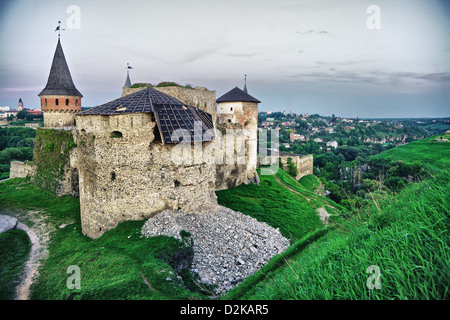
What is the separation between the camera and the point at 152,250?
9.70m

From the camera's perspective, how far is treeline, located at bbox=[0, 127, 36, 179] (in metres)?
43.5

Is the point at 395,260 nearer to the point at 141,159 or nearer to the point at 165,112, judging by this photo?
the point at 141,159

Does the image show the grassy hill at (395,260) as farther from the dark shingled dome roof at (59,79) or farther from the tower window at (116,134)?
the dark shingled dome roof at (59,79)

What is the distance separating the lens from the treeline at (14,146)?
43531mm

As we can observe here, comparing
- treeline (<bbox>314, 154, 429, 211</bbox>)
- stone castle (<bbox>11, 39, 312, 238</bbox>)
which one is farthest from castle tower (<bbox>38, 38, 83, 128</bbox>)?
treeline (<bbox>314, 154, 429, 211</bbox>)

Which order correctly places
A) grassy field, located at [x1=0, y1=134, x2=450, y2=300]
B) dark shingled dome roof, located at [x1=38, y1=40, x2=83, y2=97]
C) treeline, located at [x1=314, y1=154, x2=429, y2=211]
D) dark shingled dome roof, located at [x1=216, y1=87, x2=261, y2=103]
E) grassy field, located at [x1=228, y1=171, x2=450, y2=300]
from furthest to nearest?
treeline, located at [x1=314, y1=154, x2=429, y2=211], dark shingled dome roof, located at [x1=38, y1=40, x2=83, y2=97], dark shingled dome roof, located at [x1=216, y1=87, x2=261, y2=103], grassy field, located at [x1=0, y1=134, x2=450, y2=300], grassy field, located at [x1=228, y1=171, x2=450, y2=300]

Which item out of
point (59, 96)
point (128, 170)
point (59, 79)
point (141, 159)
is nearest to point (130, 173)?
point (128, 170)

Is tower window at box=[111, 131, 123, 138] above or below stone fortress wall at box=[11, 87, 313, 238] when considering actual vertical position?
above

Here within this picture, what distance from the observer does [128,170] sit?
12.0m

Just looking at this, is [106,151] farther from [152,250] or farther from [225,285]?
[225,285]

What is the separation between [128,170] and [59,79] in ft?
73.6

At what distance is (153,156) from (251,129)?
14.6m

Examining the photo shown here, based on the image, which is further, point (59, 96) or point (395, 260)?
point (59, 96)

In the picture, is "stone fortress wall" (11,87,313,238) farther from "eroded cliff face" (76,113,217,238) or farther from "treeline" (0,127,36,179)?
"treeline" (0,127,36,179)
